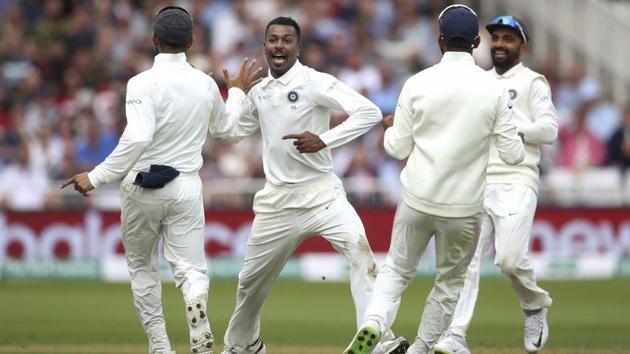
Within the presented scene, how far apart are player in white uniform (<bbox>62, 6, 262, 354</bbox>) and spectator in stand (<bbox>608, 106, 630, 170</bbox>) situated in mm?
10170

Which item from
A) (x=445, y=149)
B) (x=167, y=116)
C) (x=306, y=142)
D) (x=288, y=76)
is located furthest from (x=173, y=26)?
(x=445, y=149)

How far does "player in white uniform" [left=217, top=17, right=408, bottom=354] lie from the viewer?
929 centimetres

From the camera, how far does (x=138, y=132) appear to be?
8.79 meters

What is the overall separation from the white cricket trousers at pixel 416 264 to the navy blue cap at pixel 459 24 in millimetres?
1116

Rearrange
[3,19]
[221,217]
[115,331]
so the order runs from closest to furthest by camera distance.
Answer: [115,331], [221,217], [3,19]

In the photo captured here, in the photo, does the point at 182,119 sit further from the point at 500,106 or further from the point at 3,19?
the point at 3,19

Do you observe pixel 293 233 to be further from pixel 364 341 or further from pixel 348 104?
pixel 364 341

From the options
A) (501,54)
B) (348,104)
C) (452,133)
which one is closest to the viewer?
(452,133)

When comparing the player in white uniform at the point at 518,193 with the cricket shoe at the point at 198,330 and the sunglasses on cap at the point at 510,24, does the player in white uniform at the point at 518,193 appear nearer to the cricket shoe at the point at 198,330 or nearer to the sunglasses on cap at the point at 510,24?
the sunglasses on cap at the point at 510,24

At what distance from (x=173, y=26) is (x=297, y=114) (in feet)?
3.34

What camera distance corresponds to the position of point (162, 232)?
30.6 feet

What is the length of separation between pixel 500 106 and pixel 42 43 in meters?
13.4

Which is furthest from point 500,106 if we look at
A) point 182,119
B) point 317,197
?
point 182,119

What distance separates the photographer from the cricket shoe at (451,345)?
914 cm
